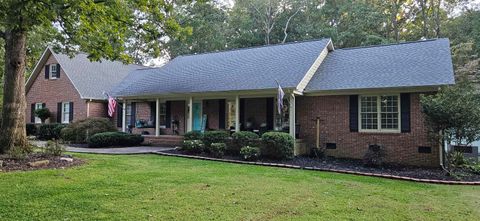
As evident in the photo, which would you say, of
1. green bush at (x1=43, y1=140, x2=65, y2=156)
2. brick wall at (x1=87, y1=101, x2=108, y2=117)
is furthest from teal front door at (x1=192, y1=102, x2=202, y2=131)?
brick wall at (x1=87, y1=101, x2=108, y2=117)

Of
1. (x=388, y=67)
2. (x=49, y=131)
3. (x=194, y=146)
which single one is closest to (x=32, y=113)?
(x=49, y=131)

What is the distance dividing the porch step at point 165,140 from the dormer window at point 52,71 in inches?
405

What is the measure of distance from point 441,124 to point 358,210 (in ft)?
18.4

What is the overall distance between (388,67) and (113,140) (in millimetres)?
12391

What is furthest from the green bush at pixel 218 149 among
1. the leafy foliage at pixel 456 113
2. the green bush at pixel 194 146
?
the leafy foliage at pixel 456 113

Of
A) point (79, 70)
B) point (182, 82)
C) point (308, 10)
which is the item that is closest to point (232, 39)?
point (308, 10)

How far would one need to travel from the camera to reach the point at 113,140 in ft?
51.9

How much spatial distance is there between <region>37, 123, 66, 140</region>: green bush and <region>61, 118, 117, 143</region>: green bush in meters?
2.36

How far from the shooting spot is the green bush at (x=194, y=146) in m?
13.3

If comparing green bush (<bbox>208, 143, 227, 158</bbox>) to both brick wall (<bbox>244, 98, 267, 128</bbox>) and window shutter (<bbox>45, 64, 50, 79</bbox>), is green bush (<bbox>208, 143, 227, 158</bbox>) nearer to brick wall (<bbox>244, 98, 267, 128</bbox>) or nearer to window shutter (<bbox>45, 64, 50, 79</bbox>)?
brick wall (<bbox>244, 98, 267, 128</bbox>)

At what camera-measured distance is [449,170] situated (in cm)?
975

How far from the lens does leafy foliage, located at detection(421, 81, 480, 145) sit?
9.09 meters

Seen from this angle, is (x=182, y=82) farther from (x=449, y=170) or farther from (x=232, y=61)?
(x=449, y=170)

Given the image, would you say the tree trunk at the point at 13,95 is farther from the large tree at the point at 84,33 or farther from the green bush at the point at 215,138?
the green bush at the point at 215,138
